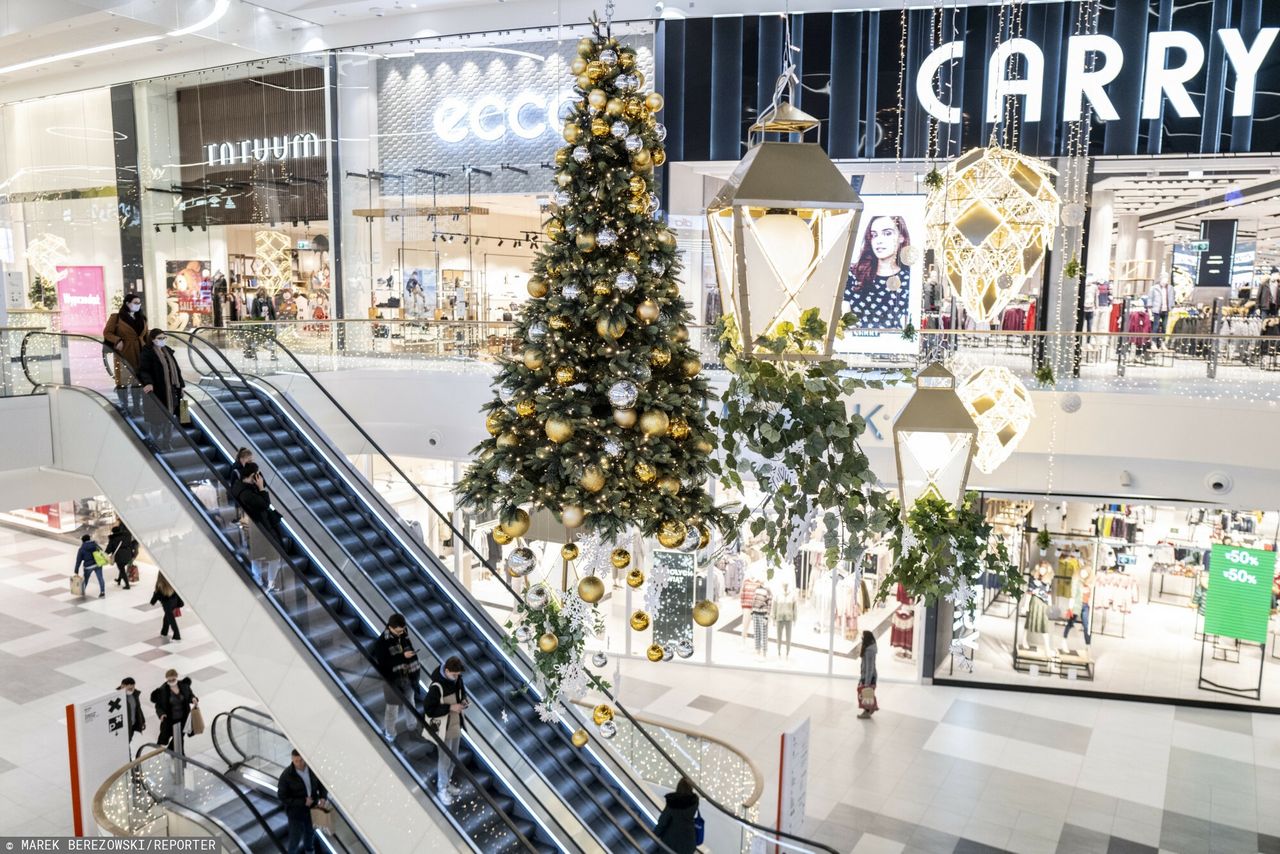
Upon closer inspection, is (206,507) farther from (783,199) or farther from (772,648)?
(772,648)

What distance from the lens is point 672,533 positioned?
387 cm

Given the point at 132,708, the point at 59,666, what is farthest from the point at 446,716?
the point at 59,666

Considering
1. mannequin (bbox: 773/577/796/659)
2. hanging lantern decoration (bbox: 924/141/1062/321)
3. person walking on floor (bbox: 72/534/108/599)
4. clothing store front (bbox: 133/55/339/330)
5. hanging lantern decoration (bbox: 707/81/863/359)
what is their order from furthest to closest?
clothing store front (bbox: 133/55/339/330), person walking on floor (bbox: 72/534/108/599), mannequin (bbox: 773/577/796/659), hanging lantern decoration (bbox: 924/141/1062/321), hanging lantern decoration (bbox: 707/81/863/359)

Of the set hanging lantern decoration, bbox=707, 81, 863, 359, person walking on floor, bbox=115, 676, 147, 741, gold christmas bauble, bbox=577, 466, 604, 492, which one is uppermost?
hanging lantern decoration, bbox=707, 81, 863, 359

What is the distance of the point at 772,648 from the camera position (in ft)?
44.0

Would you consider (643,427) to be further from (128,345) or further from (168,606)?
(168,606)

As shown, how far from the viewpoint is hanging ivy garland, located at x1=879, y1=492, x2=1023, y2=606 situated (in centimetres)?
421

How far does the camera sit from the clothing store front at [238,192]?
58.3 ft

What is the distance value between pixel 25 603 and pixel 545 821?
1220 centimetres

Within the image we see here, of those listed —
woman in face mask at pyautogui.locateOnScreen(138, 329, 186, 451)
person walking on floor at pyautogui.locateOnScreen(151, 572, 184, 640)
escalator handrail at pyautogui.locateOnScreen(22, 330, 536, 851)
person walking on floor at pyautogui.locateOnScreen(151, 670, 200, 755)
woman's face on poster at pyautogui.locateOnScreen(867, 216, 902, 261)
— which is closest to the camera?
Result: escalator handrail at pyautogui.locateOnScreen(22, 330, 536, 851)

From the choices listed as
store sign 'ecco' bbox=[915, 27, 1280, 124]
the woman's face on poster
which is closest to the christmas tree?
store sign 'ecco' bbox=[915, 27, 1280, 124]

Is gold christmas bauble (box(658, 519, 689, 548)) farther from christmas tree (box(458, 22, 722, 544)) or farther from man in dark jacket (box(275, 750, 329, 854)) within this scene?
man in dark jacket (box(275, 750, 329, 854))

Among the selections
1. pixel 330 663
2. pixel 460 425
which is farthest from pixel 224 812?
pixel 460 425

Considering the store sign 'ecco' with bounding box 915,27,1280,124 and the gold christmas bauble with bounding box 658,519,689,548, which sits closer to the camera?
the gold christmas bauble with bounding box 658,519,689,548
